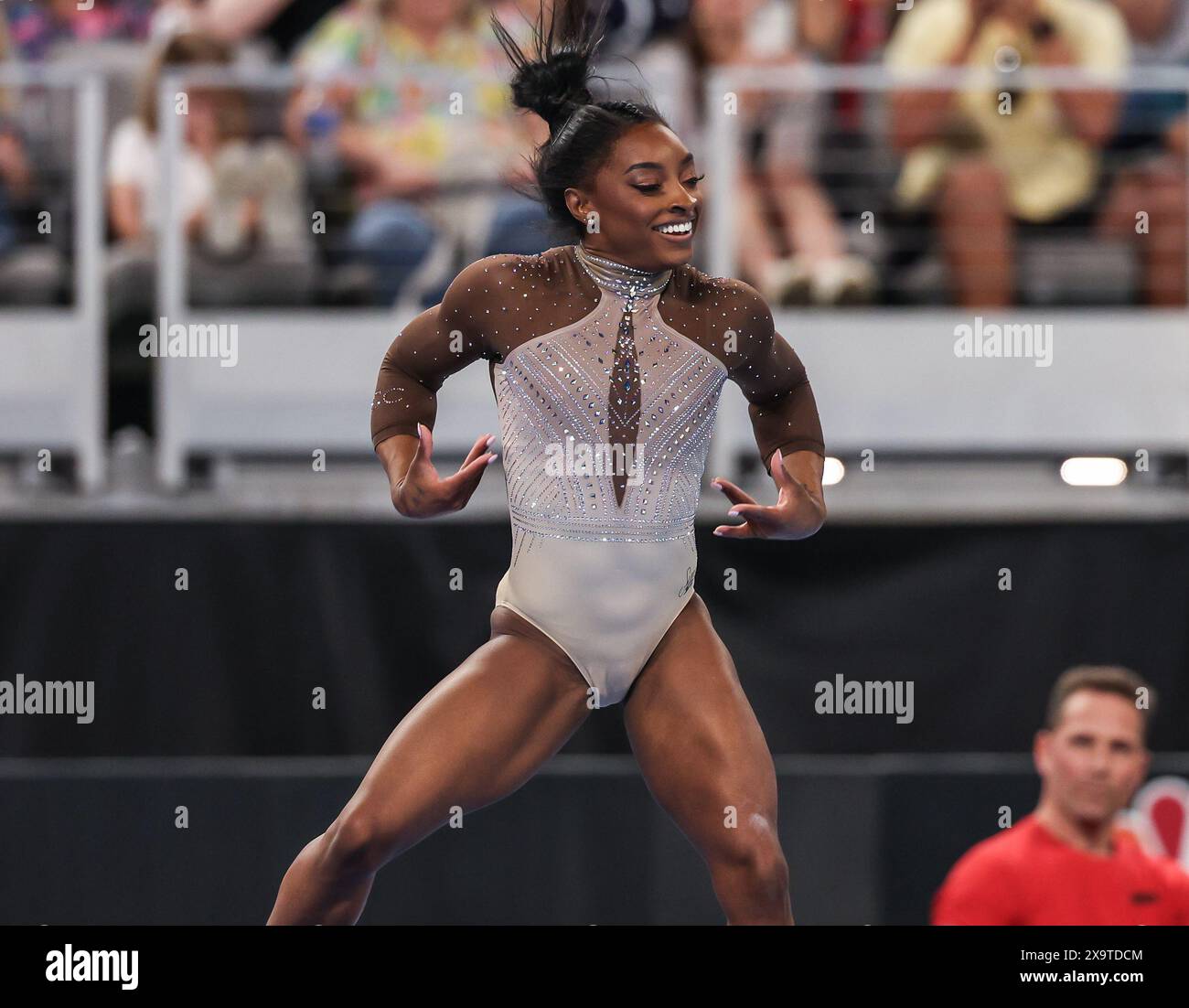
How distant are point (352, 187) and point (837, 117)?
4.82 feet

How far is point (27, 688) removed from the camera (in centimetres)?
470

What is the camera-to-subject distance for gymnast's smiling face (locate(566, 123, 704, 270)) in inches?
116

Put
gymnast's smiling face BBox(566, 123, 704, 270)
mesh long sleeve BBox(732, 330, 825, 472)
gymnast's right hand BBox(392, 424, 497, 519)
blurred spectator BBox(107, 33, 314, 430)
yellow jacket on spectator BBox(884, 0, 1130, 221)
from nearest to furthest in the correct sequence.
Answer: gymnast's right hand BBox(392, 424, 497, 519), gymnast's smiling face BBox(566, 123, 704, 270), mesh long sleeve BBox(732, 330, 825, 472), blurred spectator BBox(107, 33, 314, 430), yellow jacket on spectator BBox(884, 0, 1130, 221)

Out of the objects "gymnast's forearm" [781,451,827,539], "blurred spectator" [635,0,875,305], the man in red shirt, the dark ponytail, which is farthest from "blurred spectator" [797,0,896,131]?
"gymnast's forearm" [781,451,827,539]

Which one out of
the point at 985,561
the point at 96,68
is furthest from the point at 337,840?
the point at 96,68

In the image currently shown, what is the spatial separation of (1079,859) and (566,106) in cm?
186

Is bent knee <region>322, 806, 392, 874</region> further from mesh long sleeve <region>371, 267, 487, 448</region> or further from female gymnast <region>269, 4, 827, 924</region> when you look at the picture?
mesh long sleeve <region>371, 267, 487, 448</region>

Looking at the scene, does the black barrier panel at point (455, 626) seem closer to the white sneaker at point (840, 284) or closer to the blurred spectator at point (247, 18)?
the white sneaker at point (840, 284)

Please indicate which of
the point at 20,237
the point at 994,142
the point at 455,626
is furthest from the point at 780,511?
the point at 20,237

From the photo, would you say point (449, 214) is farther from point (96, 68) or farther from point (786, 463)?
point (786, 463)

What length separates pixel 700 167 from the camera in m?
5.46

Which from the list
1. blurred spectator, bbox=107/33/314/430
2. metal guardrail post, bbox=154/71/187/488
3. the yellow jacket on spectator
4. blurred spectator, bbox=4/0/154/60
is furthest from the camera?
blurred spectator, bbox=4/0/154/60

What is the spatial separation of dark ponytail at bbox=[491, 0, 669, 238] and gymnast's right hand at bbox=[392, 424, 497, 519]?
0.48 metres

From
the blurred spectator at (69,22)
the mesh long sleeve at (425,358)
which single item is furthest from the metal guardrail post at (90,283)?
the mesh long sleeve at (425,358)
